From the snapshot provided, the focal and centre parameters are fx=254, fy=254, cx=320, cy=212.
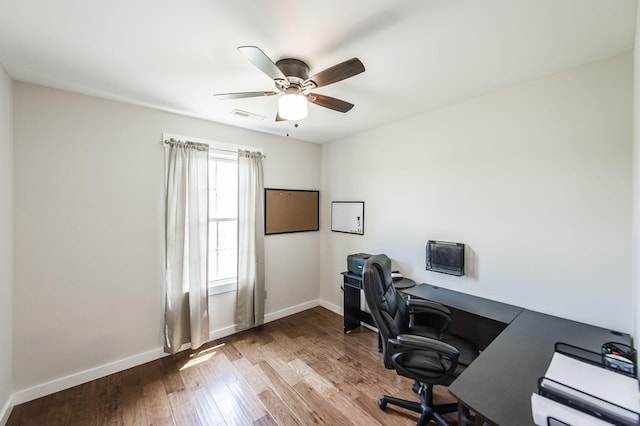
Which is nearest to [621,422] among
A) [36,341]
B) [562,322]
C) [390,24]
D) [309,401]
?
[562,322]

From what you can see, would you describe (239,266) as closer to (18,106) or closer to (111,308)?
(111,308)

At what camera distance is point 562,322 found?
6.01 ft

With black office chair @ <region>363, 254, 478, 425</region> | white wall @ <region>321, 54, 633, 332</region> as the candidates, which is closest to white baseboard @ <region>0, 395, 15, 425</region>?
black office chair @ <region>363, 254, 478, 425</region>

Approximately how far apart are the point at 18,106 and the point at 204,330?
2.56 meters

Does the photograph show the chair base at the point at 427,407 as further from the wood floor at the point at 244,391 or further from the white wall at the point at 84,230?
the white wall at the point at 84,230

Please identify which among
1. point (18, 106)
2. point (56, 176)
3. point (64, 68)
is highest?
point (64, 68)

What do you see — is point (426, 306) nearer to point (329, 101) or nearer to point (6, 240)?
point (329, 101)

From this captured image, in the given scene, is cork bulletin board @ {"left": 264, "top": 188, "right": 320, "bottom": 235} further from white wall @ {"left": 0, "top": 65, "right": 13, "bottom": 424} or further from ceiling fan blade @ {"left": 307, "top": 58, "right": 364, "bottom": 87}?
white wall @ {"left": 0, "top": 65, "right": 13, "bottom": 424}

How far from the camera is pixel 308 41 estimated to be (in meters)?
1.54

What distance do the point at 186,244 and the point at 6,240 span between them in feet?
4.03

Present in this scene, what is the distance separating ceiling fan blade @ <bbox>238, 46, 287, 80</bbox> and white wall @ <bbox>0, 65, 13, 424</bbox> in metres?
1.91

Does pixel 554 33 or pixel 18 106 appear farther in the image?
pixel 18 106

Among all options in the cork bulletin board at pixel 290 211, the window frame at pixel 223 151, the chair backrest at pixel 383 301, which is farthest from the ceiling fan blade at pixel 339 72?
the cork bulletin board at pixel 290 211

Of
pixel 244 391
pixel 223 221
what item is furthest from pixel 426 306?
pixel 223 221
